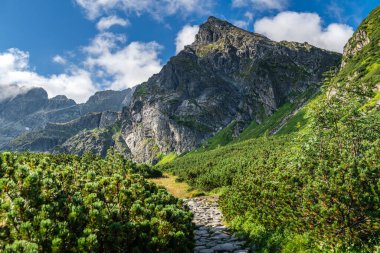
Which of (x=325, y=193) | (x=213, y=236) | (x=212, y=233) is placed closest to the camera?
(x=325, y=193)

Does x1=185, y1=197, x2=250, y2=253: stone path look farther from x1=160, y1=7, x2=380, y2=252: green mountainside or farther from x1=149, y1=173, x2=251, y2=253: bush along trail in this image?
x1=160, y1=7, x2=380, y2=252: green mountainside

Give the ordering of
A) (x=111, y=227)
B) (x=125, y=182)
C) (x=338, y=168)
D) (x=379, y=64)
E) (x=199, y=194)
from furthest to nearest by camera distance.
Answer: (x=379, y=64), (x=199, y=194), (x=125, y=182), (x=338, y=168), (x=111, y=227)

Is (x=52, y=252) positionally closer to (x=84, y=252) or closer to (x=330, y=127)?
(x=84, y=252)

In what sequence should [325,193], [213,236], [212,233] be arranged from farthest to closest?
[212,233] → [213,236] → [325,193]

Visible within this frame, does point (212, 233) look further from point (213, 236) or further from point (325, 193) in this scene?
point (325, 193)

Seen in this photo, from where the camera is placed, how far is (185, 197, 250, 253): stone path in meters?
18.7

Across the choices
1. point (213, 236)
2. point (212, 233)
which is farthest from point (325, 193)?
point (212, 233)

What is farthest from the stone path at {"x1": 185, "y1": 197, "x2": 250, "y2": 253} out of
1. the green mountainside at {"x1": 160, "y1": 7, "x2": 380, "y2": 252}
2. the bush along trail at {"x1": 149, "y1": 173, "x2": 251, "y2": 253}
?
the green mountainside at {"x1": 160, "y1": 7, "x2": 380, "y2": 252}

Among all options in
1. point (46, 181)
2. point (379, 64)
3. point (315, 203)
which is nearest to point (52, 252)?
point (46, 181)

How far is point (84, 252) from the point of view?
880 centimetres

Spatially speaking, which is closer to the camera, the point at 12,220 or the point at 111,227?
the point at 12,220

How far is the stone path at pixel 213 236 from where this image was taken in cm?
1873

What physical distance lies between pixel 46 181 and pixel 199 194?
1635 inches

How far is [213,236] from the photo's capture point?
23.0m
